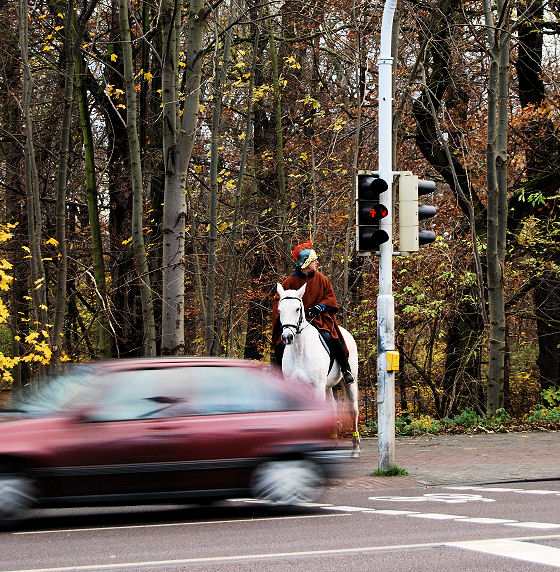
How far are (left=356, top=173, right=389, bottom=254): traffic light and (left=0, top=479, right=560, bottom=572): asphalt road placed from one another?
320cm

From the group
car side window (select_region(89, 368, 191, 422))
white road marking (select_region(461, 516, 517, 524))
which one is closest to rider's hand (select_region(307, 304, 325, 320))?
car side window (select_region(89, 368, 191, 422))

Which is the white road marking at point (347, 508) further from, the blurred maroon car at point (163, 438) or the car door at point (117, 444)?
the car door at point (117, 444)

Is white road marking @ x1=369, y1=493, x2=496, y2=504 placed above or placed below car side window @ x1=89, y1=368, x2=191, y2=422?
below

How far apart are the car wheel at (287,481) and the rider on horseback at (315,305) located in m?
4.64

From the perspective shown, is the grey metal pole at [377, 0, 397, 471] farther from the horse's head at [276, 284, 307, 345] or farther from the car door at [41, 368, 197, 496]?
the car door at [41, 368, 197, 496]

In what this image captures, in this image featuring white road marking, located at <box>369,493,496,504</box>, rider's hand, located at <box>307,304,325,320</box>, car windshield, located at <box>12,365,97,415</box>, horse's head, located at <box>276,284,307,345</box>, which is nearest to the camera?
car windshield, located at <box>12,365,97,415</box>

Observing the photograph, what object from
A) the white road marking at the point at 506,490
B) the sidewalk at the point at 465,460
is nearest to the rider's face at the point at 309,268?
the sidewalk at the point at 465,460

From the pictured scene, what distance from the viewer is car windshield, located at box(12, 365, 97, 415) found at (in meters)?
9.86

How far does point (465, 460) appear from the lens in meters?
16.0

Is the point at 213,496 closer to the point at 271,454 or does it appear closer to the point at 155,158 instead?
the point at 271,454

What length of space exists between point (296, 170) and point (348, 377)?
43.3 feet

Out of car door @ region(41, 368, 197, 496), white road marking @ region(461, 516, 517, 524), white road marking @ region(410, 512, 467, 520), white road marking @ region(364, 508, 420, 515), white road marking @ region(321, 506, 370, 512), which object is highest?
car door @ region(41, 368, 197, 496)

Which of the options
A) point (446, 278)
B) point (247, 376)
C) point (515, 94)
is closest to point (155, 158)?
point (446, 278)

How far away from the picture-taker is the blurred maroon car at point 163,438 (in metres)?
9.55
